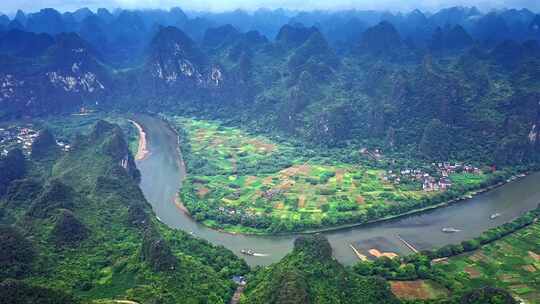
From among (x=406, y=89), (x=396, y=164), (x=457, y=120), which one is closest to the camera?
(x=396, y=164)

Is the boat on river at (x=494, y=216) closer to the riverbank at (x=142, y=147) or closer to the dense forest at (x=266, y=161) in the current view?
the dense forest at (x=266, y=161)

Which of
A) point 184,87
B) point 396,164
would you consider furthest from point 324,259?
point 184,87

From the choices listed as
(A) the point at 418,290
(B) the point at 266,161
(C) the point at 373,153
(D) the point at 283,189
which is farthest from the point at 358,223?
(C) the point at 373,153

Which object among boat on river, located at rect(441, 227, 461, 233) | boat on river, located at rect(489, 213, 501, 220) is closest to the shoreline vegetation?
boat on river, located at rect(489, 213, 501, 220)

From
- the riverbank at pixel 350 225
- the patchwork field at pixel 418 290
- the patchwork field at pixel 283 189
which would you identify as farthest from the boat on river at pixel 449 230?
the patchwork field at pixel 418 290

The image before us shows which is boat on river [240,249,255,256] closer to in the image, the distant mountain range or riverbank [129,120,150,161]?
the distant mountain range

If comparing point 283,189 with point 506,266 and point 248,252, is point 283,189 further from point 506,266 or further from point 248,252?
point 506,266

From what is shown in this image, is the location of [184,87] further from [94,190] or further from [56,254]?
[56,254]
